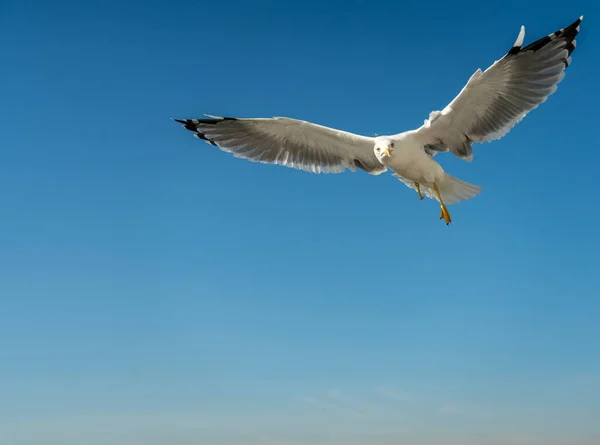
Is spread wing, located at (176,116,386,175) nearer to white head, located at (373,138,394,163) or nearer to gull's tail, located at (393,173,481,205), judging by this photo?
gull's tail, located at (393,173,481,205)

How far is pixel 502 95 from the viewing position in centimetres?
610

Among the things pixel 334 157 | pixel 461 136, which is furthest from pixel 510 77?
pixel 334 157

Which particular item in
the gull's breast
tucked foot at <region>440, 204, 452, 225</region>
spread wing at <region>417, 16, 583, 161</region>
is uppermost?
spread wing at <region>417, 16, 583, 161</region>

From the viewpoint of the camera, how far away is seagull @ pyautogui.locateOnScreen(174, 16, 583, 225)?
586 centimetres

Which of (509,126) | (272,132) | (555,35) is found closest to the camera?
(555,35)

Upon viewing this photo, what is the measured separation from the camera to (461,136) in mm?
6488

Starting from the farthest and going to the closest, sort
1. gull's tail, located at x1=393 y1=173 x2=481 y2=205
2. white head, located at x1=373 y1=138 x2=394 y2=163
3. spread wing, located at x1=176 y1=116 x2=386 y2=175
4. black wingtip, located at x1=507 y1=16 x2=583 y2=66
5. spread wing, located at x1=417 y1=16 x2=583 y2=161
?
1. spread wing, located at x1=176 y1=116 x2=386 y2=175
2. gull's tail, located at x1=393 y1=173 x2=481 y2=205
3. white head, located at x1=373 y1=138 x2=394 y2=163
4. spread wing, located at x1=417 y1=16 x2=583 y2=161
5. black wingtip, located at x1=507 y1=16 x2=583 y2=66

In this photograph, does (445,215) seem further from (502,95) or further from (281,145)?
(281,145)

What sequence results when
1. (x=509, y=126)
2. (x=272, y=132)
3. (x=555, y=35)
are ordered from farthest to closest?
1. (x=272, y=132)
2. (x=509, y=126)
3. (x=555, y=35)

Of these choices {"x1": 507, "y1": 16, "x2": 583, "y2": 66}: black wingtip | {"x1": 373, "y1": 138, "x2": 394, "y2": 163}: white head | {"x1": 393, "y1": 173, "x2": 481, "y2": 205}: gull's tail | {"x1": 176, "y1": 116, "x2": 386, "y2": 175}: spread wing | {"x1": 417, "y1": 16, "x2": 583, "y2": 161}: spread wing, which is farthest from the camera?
{"x1": 176, "y1": 116, "x2": 386, "y2": 175}: spread wing

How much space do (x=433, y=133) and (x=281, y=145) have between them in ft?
6.50

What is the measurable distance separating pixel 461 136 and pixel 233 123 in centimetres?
274

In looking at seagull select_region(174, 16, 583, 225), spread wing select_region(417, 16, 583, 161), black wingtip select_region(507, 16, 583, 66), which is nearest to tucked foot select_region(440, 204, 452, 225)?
seagull select_region(174, 16, 583, 225)

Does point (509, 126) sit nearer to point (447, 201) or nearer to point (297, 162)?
point (447, 201)
